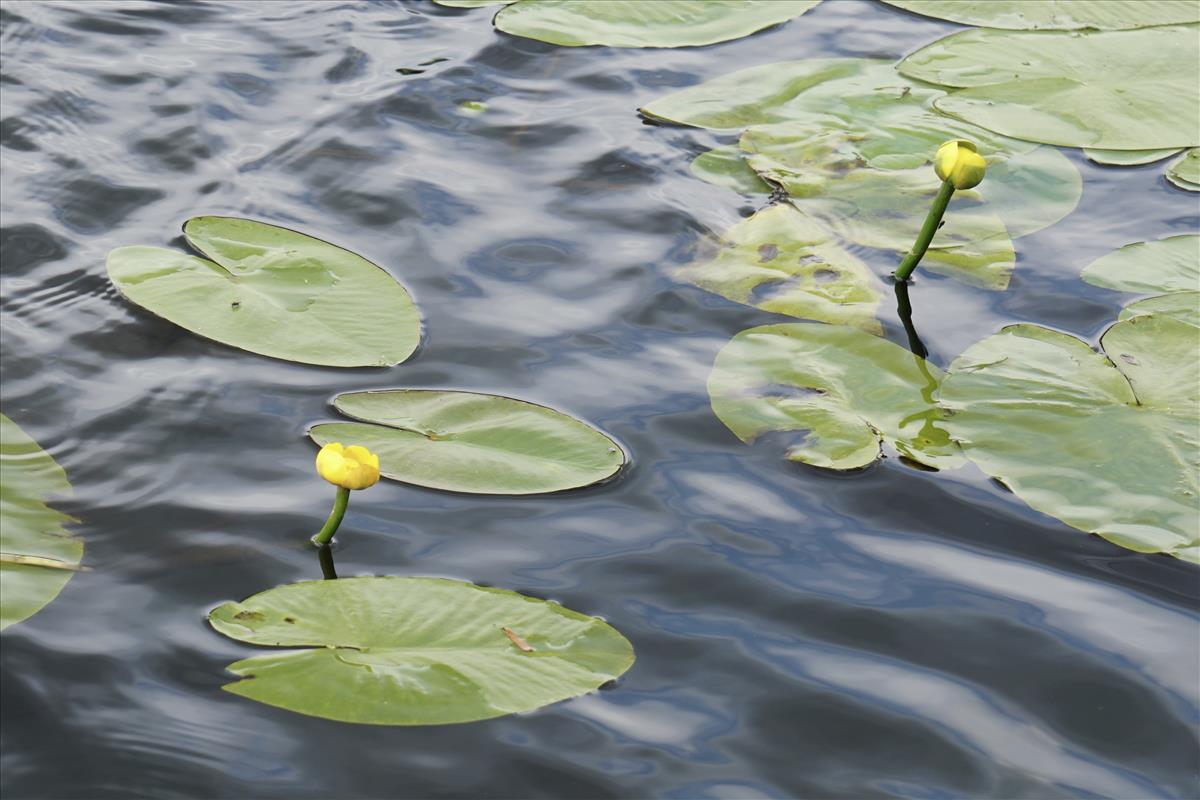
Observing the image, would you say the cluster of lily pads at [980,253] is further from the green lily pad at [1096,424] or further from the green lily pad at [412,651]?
the green lily pad at [412,651]

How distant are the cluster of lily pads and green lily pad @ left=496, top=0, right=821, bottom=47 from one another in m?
0.31

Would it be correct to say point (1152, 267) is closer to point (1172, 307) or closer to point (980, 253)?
point (1172, 307)

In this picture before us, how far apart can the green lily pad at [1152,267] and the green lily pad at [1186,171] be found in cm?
31

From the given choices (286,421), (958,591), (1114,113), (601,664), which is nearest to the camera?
(601,664)

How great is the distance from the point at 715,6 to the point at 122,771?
2889mm

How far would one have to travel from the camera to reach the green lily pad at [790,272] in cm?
240

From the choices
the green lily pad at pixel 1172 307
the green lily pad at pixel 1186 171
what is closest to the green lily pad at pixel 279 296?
the green lily pad at pixel 1172 307

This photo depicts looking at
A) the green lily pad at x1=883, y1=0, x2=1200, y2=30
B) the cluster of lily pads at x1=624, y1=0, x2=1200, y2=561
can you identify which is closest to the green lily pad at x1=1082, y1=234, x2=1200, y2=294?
the cluster of lily pads at x1=624, y1=0, x2=1200, y2=561

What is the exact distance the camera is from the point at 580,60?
3.43 m

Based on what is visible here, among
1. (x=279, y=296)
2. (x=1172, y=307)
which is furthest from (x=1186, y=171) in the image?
(x=279, y=296)

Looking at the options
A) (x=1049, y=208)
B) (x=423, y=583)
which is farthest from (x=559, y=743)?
(x=1049, y=208)

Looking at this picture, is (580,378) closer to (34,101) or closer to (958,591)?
(958,591)

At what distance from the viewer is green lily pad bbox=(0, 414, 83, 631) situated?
5.35ft

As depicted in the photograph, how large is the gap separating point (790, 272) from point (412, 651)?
4.28 ft
